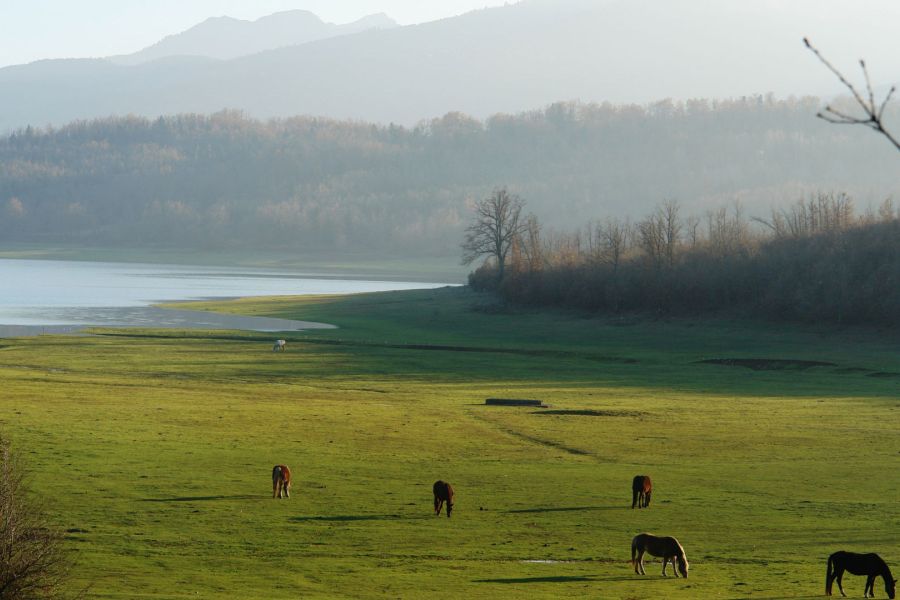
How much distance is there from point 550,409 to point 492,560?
26.7 meters

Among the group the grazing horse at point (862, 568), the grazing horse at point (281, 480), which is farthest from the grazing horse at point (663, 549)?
the grazing horse at point (281, 480)

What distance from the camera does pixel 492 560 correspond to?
81.9 feet

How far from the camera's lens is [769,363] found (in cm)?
7456

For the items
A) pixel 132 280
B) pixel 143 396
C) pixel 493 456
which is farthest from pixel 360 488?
pixel 132 280

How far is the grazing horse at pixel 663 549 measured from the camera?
2348cm

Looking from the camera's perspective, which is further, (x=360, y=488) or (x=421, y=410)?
(x=421, y=410)

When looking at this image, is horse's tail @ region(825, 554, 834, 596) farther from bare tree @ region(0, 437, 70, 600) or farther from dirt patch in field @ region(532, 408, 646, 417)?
dirt patch in field @ region(532, 408, 646, 417)

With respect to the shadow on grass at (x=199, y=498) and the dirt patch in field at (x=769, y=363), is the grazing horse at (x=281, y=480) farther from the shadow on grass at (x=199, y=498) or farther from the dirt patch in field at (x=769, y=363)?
the dirt patch in field at (x=769, y=363)

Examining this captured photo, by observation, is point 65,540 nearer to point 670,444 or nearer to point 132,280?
point 670,444

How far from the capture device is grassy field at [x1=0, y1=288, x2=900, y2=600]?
24.0 m

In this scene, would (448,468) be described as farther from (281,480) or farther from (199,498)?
(199,498)

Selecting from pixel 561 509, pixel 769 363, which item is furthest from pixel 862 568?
pixel 769 363

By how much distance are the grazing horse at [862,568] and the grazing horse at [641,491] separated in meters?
8.37

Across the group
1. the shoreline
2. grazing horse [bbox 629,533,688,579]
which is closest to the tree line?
the shoreline
